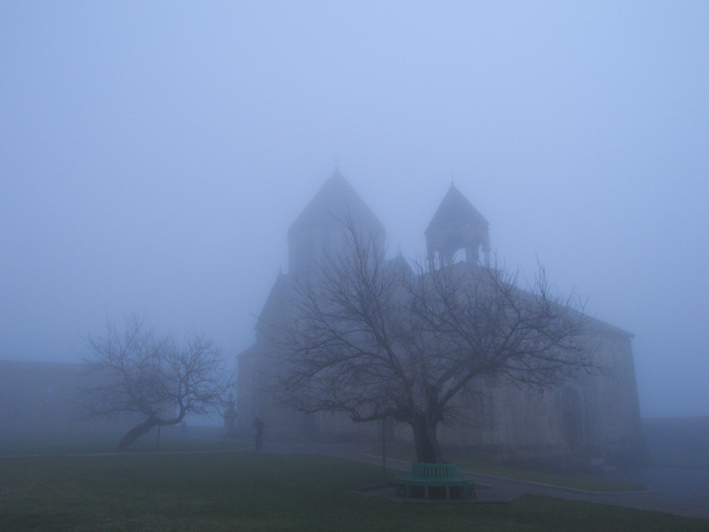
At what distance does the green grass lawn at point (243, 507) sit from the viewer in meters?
7.96

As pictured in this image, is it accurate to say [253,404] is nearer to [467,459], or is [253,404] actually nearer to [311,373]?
[467,459]

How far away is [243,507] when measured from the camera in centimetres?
953

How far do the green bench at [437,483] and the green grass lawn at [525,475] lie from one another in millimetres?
4628

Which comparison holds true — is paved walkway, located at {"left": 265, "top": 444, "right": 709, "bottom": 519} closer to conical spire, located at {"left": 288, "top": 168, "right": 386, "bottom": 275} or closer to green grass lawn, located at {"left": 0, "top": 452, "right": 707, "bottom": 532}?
green grass lawn, located at {"left": 0, "top": 452, "right": 707, "bottom": 532}

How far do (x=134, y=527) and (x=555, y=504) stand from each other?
8078 mm

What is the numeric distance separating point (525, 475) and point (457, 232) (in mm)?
11754

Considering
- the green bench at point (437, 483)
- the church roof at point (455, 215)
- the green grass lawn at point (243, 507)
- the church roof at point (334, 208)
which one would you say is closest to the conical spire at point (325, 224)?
the church roof at point (334, 208)

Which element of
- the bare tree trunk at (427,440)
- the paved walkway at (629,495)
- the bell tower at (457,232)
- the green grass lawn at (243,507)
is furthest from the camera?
the bell tower at (457,232)

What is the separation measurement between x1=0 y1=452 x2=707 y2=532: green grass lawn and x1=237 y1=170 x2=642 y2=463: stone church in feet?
13.0

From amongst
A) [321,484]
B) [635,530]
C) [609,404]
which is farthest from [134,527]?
[609,404]

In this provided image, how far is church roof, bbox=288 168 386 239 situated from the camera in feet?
121

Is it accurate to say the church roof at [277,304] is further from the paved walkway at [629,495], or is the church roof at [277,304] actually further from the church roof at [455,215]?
the paved walkway at [629,495]

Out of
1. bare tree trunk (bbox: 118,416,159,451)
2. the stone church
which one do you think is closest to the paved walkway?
the stone church

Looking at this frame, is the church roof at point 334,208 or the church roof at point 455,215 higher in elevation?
the church roof at point 334,208
